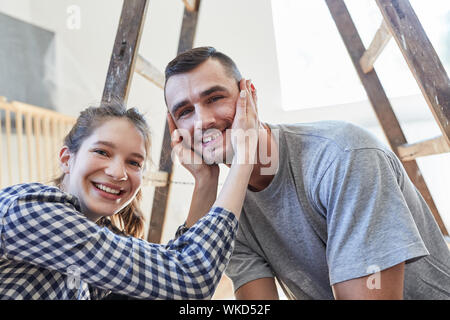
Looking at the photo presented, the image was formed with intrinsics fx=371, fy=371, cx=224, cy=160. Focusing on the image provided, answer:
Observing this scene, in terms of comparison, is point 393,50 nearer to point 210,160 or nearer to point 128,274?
point 210,160

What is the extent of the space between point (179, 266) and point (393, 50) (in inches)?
98.7

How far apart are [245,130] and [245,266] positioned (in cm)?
43

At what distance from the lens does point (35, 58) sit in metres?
3.04

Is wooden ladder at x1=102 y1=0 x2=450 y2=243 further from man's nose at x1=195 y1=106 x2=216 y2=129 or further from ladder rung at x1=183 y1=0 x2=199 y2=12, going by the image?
man's nose at x1=195 y1=106 x2=216 y2=129

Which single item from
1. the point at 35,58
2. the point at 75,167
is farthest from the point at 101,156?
the point at 35,58

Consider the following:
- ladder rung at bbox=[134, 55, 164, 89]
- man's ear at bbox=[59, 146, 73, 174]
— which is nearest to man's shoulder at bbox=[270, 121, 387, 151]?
man's ear at bbox=[59, 146, 73, 174]

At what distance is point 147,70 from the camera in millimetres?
1506

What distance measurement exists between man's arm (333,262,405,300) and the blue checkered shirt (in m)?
0.26

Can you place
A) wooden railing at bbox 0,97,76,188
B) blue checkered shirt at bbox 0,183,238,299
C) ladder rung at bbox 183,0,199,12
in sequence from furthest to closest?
wooden railing at bbox 0,97,76,188
ladder rung at bbox 183,0,199,12
blue checkered shirt at bbox 0,183,238,299

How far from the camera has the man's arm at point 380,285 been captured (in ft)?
2.27

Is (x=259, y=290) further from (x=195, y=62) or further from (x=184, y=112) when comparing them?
(x=195, y=62)

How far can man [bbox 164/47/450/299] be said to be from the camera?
2.32 feet

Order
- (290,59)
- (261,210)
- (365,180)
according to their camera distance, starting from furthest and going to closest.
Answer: (290,59) → (261,210) → (365,180)

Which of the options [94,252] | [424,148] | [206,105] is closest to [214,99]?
[206,105]
